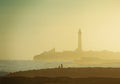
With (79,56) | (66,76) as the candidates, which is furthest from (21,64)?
(79,56)

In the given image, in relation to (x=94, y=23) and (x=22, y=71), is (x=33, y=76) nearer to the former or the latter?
(x=22, y=71)

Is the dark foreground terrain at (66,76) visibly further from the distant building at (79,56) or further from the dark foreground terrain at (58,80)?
the distant building at (79,56)

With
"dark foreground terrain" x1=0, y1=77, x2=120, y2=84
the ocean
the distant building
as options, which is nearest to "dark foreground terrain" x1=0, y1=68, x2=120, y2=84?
"dark foreground terrain" x1=0, y1=77, x2=120, y2=84

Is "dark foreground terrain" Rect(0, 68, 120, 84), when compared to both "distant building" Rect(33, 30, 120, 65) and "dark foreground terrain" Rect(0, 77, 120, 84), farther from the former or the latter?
"distant building" Rect(33, 30, 120, 65)

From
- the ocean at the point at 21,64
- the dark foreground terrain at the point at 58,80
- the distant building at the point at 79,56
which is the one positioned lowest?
the dark foreground terrain at the point at 58,80

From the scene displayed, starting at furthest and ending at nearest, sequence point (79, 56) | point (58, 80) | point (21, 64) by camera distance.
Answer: point (79, 56)
point (21, 64)
point (58, 80)

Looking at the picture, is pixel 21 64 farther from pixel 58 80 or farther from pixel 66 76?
pixel 66 76

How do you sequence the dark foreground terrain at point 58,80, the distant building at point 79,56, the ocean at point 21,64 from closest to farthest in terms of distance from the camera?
the dark foreground terrain at point 58,80 < the ocean at point 21,64 < the distant building at point 79,56

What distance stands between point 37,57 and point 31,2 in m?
2.12

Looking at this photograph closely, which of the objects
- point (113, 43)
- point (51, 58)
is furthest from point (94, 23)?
point (51, 58)

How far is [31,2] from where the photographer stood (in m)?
15.0

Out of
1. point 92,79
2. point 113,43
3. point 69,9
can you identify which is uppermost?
point 69,9

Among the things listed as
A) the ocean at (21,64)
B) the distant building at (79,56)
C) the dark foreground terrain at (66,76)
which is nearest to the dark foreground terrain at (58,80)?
the dark foreground terrain at (66,76)

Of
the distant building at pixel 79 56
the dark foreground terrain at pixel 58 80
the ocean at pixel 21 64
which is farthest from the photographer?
the distant building at pixel 79 56
